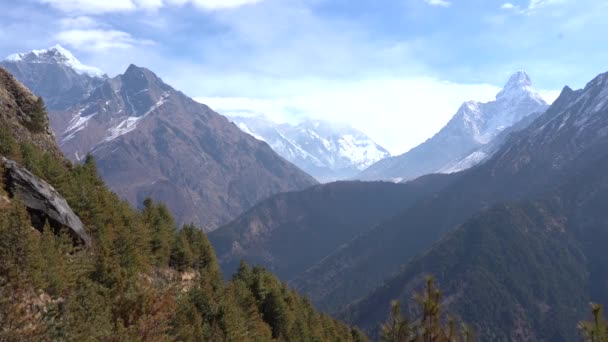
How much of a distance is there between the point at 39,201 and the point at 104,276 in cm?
852

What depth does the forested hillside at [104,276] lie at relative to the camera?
29094mm

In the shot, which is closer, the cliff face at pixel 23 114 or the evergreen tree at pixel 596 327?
the evergreen tree at pixel 596 327

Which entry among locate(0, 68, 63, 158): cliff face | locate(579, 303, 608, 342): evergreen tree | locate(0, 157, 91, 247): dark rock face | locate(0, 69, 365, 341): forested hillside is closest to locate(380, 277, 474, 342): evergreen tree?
locate(579, 303, 608, 342): evergreen tree

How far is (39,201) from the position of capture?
43469 mm

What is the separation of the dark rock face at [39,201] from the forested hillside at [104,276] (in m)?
0.67

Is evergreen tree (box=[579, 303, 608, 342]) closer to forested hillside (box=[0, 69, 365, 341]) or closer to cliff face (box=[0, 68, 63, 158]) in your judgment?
forested hillside (box=[0, 69, 365, 341])

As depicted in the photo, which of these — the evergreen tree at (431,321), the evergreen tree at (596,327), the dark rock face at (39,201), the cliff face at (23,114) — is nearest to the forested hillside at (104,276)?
the cliff face at (23,114)

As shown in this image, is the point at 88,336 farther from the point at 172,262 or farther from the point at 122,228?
the point at 172,262

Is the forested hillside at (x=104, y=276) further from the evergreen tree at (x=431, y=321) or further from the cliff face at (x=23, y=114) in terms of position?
the evergreen tree at (x=431, y=321)

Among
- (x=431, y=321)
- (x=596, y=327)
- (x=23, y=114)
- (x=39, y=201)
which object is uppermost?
(x=23, y=114)

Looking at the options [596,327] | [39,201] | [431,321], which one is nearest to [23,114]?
[39,201]

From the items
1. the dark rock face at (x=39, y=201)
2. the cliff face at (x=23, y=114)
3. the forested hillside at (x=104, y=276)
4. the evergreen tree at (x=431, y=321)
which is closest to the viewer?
the forested hillside at (x=104, y=276)

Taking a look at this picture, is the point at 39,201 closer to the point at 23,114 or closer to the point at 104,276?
the point at 104,276

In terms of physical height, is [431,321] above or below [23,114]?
below
